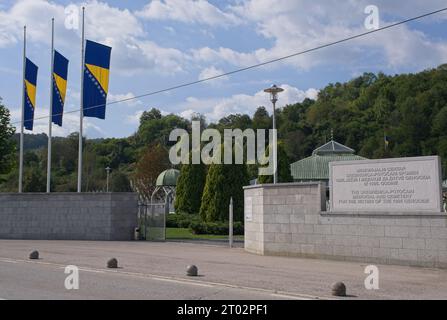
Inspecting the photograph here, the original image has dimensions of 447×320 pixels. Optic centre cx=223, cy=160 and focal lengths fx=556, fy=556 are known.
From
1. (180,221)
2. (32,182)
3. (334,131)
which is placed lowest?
(180,221)

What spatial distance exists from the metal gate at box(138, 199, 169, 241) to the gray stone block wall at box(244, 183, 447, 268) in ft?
22.0

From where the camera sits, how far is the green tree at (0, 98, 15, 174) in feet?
118

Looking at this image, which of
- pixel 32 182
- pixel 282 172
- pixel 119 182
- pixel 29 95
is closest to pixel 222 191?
pixel 282 172

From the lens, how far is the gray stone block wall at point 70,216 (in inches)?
1093

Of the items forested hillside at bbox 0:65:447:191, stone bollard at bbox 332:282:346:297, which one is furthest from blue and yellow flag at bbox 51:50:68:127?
forested hillside at bbox 0:65:447:191

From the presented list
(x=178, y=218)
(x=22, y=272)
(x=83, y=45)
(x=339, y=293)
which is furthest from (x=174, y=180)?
(x=339, y=293)

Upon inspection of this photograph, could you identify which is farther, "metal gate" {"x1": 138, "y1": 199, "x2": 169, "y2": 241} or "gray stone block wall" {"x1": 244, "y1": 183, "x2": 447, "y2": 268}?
"metal gate" {"x1": 138, "y1": 199, "x2": 169, "y2": 241}

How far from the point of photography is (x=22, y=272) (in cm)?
1377

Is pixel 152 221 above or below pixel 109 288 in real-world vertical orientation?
above

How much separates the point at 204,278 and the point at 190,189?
36.6m

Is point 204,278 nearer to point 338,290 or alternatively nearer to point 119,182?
point 338,290

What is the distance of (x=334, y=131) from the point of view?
90000mm

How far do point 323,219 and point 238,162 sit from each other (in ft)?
72.5

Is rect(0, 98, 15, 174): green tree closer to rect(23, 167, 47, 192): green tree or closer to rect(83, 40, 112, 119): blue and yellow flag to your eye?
rect(83, 40, 112, 119): blue and yellow flag
